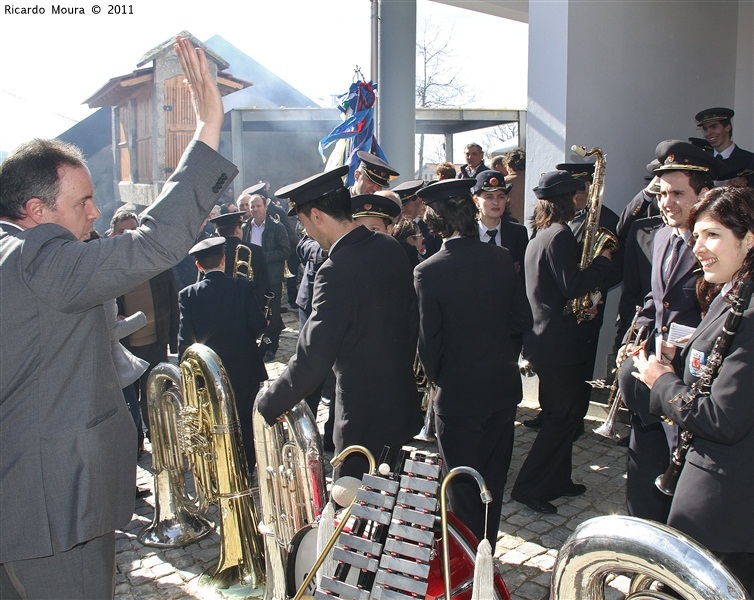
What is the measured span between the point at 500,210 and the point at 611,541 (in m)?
4.15

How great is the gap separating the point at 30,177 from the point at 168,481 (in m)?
2.67

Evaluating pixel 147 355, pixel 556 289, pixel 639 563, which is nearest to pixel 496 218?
pixel 556 289

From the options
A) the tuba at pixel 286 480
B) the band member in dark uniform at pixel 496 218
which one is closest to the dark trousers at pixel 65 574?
the tuba at pixel 286 480

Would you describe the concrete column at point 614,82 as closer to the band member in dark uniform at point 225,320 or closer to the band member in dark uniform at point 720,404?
the band member in dark uniform at point 225,320

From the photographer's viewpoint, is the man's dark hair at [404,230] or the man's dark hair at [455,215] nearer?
the man's dark hair at [455,215]

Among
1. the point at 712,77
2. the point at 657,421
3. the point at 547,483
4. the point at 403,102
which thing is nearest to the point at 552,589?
the point at 657,421

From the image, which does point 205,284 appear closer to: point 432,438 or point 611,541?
point 432,438

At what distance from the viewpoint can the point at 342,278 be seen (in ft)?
10.2

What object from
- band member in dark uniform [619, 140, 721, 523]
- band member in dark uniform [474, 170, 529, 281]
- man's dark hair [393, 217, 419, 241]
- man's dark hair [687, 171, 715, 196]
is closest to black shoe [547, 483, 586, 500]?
band member in dark uniform [619, 140, 721, 523]

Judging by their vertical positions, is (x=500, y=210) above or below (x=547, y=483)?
above

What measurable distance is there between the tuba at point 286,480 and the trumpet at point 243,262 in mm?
3969

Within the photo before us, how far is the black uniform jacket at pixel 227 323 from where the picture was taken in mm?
4953

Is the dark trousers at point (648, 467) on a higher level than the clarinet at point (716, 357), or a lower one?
lower

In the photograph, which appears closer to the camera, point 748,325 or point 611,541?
point 611,541
